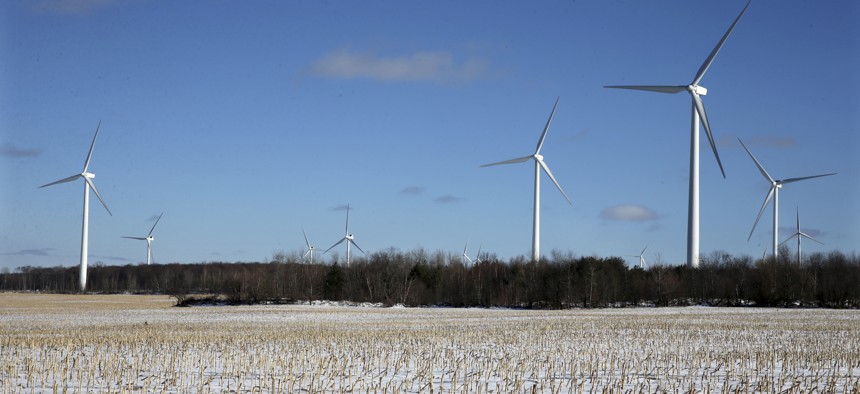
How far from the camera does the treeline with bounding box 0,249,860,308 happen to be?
86.2 m

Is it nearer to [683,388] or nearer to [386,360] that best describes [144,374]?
[386,360]

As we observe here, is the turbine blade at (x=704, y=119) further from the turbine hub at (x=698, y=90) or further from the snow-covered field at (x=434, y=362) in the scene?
the snow-covered field at (x=434, y=362)

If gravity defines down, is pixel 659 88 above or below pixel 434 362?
above

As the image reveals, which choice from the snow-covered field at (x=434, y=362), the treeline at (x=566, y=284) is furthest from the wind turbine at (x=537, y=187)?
the snow-covered field at (x=434, y=362)

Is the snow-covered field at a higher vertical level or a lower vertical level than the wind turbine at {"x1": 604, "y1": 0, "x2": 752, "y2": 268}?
lower

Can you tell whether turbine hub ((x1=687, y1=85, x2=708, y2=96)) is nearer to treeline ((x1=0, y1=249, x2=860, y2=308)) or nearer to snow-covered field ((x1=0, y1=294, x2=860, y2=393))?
treeline ((x1=0, y1=249, x2=860, y2=308))

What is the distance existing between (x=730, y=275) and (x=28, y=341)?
A: 255ft

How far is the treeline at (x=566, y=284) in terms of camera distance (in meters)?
86.2

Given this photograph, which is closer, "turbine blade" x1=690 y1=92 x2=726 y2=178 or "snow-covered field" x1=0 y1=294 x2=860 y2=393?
"snow-covered field" x1=0 y1=294 x2=860 y2=393

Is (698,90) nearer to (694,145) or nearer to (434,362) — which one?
(694,145)

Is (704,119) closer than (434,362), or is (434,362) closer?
(434,362)

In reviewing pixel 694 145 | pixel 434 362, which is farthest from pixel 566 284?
pixel 434 362

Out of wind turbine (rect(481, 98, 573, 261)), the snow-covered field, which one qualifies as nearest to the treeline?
wind turbine (rect(481, 98, 573, 261))

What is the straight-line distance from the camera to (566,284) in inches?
3408
